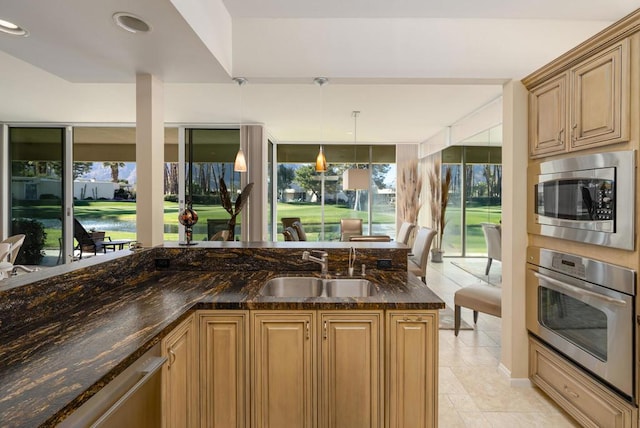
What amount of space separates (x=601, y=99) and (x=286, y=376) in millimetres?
2270

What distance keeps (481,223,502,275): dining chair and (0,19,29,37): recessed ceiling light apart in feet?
16.6

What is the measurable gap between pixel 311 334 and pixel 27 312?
4.27 feet

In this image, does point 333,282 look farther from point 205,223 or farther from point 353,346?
point 205,223

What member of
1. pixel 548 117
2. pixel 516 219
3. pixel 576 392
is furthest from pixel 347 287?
pixel 548 117

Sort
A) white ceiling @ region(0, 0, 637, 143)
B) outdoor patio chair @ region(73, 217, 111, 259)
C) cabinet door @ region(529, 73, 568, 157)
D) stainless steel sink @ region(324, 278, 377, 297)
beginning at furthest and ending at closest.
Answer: outdoor patio chair @ region(73, 217, 111, 259), stainless steel sink @ region(324, 278, 377, 297), cabinet door @ region(529, 73, 568, 157), white ceiling @ region(0, 0, 637, 143)

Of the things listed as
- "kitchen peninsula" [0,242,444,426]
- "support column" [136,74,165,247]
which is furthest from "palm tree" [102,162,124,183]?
"kitchen peninsula" [0,242,444,426]

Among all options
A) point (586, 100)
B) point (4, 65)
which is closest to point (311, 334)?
point (586, 100)

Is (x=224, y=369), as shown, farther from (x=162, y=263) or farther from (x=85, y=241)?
(x=85, y=241)

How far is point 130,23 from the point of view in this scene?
1.74m

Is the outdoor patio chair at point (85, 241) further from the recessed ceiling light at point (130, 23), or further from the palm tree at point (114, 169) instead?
the recessed ceiling light at point (130, 23)

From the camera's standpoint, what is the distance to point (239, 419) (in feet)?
5.60

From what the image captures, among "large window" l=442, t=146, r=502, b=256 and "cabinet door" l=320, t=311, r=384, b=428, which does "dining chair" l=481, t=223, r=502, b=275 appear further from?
"cabinet door" l=320, t=311, r=384, b=428

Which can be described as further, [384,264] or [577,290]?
[384,264]

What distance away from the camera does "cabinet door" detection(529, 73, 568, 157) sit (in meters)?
2.02
